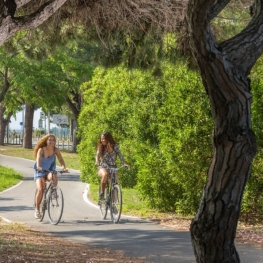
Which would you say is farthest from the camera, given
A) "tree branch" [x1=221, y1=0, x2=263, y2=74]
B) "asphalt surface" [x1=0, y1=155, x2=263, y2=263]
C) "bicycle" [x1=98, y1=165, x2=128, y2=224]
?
"bicycle" [x1=98, y1=165, x2=128, y2=224]

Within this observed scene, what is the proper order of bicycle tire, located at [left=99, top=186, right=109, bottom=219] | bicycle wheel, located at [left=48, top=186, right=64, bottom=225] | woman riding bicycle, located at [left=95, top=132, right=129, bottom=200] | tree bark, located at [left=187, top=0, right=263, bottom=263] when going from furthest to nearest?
bicycle tire, located at [left=99, top=186, right=109, bottom=219], woman riding bicycle, located at [left=95, top=132, right=129, bottom=200], bicycle wheel, located at [left=48, top=186, right=64, bottom=225], tree bark, located at [left=187, top=0, right=263, bottom=263]

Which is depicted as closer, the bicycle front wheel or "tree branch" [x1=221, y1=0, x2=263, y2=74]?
"tree branch" [x1=221, y1=0, x2=263, y2=74]

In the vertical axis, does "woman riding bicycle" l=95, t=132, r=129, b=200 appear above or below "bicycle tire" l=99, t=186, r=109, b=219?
above

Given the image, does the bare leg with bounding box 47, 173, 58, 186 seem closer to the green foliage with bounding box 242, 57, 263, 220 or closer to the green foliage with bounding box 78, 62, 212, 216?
the green foliage with bounding box 78, 62, 212, 216

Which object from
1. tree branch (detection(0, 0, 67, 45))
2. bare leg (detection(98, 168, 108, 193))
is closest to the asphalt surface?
bare leg (detection(98, 168, 108, 193))

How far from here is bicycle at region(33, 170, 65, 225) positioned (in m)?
14.8

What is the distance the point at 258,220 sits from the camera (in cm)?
1561

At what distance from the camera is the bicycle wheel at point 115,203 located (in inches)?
587

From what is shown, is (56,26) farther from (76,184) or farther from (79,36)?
(76,184)

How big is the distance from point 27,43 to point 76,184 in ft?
53.1

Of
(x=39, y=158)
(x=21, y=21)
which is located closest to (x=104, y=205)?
(x=39, y=158)

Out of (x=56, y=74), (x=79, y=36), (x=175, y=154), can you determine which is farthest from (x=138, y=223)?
(x=56, y=74)

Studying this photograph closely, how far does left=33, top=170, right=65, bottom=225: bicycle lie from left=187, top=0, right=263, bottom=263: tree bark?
807cm

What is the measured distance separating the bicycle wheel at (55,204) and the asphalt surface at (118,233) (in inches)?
6.5
